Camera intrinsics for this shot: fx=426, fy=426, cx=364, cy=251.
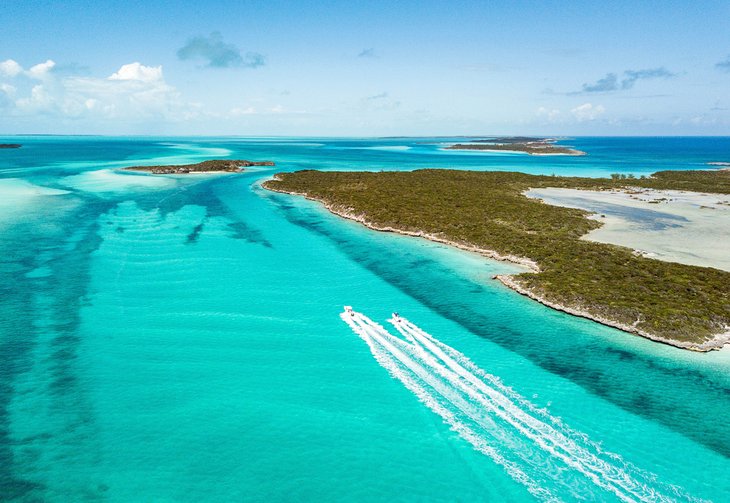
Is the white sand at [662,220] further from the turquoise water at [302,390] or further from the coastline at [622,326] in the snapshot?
the turquoise water at [302,390]

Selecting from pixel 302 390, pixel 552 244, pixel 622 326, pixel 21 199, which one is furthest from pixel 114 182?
pixel 622 326

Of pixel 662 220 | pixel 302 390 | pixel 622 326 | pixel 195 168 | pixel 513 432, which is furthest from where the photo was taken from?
pixel 195 168

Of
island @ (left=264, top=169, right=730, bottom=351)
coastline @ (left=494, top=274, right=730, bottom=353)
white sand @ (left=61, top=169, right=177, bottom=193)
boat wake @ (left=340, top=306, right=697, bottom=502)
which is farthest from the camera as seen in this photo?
white sand @ (left=61, top=169, right=177, bottom=193)

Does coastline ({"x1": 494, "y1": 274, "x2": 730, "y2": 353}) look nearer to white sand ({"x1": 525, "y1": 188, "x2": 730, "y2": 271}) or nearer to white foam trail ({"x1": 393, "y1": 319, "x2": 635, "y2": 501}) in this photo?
white foam trail ({"x1": 393, "y1": 319, "x2": 635, "y2": 501})

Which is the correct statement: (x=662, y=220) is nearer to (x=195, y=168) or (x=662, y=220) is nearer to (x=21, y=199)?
(x=21, y=199)

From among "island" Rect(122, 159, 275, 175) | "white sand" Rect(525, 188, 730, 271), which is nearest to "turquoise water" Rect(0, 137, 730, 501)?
"white sand" Rect(525, 188, 730, 271)

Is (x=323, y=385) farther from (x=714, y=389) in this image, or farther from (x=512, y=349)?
(x=714, y=389)

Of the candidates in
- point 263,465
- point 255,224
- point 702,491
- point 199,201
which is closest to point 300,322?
point 263,465
